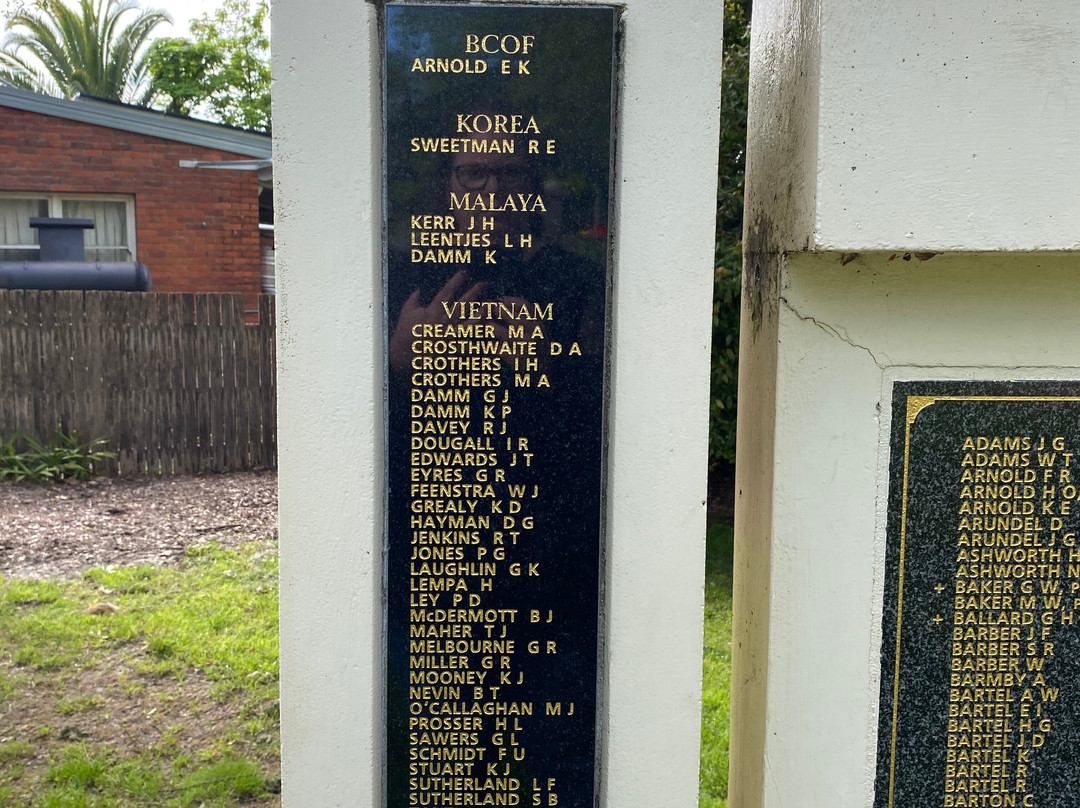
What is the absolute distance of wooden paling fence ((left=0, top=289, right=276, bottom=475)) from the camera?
9.52m

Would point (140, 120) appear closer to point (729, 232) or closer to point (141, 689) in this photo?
point (729, 232)

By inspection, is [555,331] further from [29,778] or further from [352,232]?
[29,778]

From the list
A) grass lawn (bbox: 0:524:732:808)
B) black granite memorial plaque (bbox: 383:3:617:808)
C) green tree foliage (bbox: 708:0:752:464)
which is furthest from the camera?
green tree foliage (bbox: 708:0:752:464)

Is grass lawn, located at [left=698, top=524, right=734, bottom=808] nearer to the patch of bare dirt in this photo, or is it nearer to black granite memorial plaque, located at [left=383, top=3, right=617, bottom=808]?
black granite memorial plaque, located at [left=383, top=3, right=617, bottom=808]

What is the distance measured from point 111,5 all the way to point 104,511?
22.8 m

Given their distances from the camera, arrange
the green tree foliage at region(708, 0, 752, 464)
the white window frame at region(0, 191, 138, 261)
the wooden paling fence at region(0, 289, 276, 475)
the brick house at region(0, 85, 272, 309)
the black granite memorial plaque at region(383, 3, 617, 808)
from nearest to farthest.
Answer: the black granite memorial plaque at region(383, 3, 617, 808), the green tree foliage at region(708, 0, 752, 464), the wooden paling fence at region(0, 289, 276, 475), the brick house at region(0, 85, 272, 309), the white window frame at region(0, 191, 138, 261)

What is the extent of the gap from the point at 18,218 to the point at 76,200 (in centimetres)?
84

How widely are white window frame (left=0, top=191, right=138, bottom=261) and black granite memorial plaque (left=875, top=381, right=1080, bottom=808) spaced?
41.4ft

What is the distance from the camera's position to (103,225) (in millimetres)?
13180

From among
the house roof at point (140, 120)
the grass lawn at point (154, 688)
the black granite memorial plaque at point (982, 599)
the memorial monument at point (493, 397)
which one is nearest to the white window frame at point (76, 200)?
the house roof at point (140, 120)

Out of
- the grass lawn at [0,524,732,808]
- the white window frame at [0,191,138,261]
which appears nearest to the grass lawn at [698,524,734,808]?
the grass lawn at [0,524,732,808]

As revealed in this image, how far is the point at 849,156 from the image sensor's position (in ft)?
7.61

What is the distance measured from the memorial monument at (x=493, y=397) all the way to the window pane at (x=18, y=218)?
12.6 metres

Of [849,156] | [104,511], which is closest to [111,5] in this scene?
[104,511]
